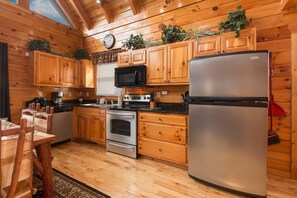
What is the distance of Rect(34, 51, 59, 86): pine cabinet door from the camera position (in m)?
3.31

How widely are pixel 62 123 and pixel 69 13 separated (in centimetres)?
307

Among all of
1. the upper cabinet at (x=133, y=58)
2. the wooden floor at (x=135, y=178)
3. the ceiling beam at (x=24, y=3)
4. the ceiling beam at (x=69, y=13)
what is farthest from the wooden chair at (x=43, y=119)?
the ceiling beam at (x=69, y=13)

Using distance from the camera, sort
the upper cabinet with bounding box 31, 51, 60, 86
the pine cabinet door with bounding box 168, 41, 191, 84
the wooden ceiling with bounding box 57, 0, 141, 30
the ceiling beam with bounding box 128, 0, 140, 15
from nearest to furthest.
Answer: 1. the pine cabinet door with bounding box 168, 41, 191, 84
2. the upper cabinet with bounding box 31, 51, 60, 86
3. the ceiling beam with bounding box 128, 0, 140, 15
4. the wooden ceiling with bounding box 57, 0, 141, 30

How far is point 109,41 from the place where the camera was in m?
4.04

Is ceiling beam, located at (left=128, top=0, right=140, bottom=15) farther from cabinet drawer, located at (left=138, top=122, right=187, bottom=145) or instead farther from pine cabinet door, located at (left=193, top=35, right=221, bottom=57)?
cabinet drawer, located at (left=138, top=122, right=187, bottom=145)

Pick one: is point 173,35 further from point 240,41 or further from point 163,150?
point 163,150

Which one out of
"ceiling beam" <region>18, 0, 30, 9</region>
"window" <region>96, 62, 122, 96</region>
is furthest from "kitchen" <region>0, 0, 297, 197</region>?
"window" <region>96, 62, 122, 96</region>

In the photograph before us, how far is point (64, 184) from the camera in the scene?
6.61 ft

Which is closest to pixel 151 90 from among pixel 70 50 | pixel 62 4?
pixel 70 50

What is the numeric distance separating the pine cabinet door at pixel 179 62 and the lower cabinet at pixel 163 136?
668mm

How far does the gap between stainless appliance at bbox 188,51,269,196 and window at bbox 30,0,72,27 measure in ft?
13.1

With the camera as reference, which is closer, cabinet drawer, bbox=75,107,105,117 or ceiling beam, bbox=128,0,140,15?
cabinet drawer, bbox=75,107,105,117

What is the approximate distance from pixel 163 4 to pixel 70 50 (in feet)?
9.28

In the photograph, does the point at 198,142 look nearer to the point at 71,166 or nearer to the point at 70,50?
the point at 71,166
